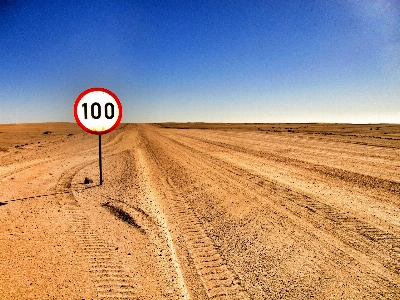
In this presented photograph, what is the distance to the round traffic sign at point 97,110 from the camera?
504 cm

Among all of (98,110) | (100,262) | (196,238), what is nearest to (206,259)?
(196,238)

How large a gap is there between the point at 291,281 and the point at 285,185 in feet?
12.4

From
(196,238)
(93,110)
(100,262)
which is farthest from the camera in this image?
→ (93,110)

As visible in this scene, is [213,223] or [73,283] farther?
[213,223]

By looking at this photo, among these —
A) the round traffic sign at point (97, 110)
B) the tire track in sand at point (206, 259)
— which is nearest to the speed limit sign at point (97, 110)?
the round traffic sign at point (97, 110)

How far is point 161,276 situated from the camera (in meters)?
2.58

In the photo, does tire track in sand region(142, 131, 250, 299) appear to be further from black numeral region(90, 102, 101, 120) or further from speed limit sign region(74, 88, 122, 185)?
black numeral region(90, 102, 101, 120)

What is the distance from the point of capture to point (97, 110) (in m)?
5.18

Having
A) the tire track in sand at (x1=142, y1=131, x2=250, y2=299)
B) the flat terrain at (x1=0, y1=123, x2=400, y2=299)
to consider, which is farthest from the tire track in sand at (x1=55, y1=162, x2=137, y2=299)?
the tire track in sand at (x1=142, y1=131, x2=250, y2=299)

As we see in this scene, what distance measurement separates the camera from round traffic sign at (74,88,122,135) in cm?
504

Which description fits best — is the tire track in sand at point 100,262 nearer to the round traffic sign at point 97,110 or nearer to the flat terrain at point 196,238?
the flat terrain at point 196,238

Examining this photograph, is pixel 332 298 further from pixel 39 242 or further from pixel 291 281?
pixel 39 242

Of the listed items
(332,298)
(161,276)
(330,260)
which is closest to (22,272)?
(161,276)

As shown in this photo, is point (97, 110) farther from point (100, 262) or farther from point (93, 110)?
point (100, 262)
